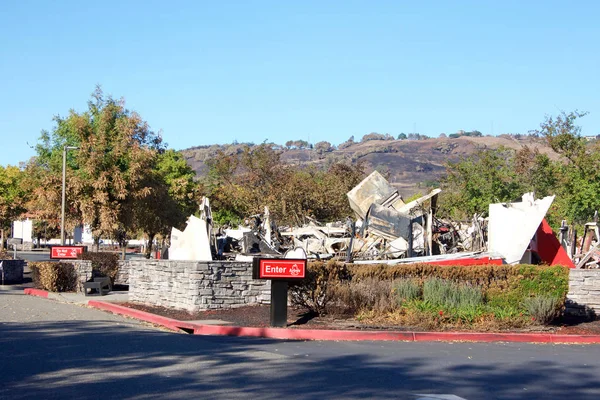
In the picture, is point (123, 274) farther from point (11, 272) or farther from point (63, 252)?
point (11, 272)

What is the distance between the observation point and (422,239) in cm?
2602

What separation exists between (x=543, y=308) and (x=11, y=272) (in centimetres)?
2345

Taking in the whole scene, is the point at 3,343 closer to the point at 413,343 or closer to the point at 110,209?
the point at 413,343

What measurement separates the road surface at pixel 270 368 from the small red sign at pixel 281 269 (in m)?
1.78

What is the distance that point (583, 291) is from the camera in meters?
18.7

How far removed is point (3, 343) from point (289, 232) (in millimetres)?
19578

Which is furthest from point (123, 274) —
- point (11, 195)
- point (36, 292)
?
point (11, 195)

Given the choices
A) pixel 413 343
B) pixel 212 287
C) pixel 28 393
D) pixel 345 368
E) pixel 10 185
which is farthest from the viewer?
pixel 10 185

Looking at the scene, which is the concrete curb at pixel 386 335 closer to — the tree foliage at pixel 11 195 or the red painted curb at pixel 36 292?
the red painted curb at pixel 36 292

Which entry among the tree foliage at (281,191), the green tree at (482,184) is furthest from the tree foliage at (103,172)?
the green tree at (482,184)

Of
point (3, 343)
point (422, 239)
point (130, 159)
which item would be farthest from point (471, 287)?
point (130, 159)

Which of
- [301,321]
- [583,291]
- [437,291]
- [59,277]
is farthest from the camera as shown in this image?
[59,277]

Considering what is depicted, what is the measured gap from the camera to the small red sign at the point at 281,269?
15930 mm

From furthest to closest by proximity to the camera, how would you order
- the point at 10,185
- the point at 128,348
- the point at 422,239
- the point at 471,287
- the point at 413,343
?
the point at 10,185, the point at 422,239, the point at 471,287, the point at 413,343, the point at 128,348
